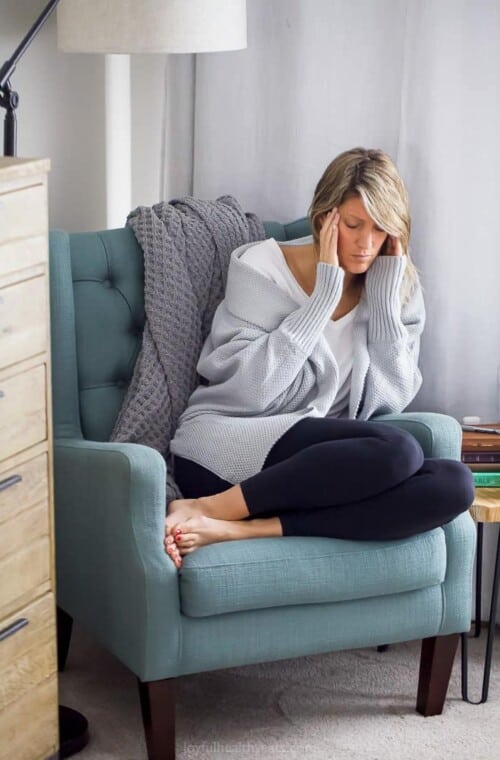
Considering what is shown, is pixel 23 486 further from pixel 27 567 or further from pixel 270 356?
pixel 270 356

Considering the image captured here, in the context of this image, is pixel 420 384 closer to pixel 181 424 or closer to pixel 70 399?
pixel 181 424

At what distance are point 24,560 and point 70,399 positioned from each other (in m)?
0.52

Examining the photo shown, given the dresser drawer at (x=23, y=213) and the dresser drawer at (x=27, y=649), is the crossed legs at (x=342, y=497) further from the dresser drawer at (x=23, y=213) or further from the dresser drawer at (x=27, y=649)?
the dresser drawer at (x=23, y=213)

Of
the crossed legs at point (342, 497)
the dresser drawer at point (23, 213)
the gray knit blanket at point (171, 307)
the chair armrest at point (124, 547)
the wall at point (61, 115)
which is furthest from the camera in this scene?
the wall at point (61, 115)

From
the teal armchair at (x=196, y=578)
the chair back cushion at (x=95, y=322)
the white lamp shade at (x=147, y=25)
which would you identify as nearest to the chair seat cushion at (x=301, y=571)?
the teal armchair at (x=196, y=578)

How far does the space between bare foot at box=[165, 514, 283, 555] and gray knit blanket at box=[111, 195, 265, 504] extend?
208 mm

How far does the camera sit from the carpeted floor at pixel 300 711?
7.29ft

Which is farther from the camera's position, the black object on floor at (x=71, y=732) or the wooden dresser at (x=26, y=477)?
the black object on floor at (x=71, y=732)

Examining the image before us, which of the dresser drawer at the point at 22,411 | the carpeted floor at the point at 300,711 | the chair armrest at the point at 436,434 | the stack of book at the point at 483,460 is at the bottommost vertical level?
the carpeted floor at the point at 300,711

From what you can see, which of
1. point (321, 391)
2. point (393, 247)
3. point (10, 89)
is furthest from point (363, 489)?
point (10, 89)

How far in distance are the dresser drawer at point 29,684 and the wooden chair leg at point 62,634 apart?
425mm

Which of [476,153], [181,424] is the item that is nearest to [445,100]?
[476,153]

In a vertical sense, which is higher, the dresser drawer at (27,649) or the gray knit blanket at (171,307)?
the gray knit blanket at (171,307)

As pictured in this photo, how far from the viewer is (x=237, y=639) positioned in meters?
2.11
